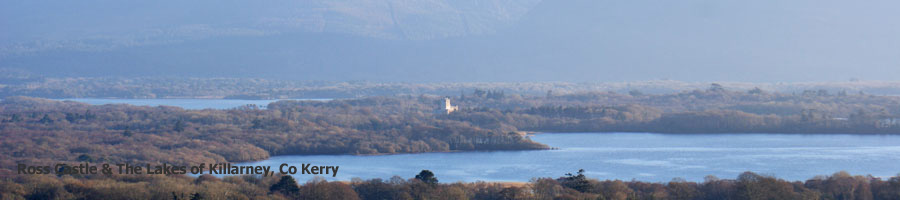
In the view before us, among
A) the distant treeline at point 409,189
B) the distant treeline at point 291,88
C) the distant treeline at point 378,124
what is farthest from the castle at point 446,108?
the distant treeline at point 409,189

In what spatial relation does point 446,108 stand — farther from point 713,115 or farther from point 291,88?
point 291,88

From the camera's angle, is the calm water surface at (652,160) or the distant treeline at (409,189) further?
the calm water surface at (652,160)

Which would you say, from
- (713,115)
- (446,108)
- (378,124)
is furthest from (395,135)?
(713,115)

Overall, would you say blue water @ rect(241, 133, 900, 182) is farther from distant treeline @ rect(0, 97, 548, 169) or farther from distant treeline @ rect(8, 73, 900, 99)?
distant treeline @ rect(8, 73, 900, 99)

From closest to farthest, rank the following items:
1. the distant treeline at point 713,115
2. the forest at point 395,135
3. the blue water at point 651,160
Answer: the forest at point 395,135, the blue water at point 651,160, the distant treeline at point 713,115

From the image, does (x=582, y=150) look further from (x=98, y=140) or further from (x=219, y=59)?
(x=219, y=59)

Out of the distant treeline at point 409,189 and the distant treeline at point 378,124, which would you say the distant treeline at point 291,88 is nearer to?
the distant treeline at point 378,124

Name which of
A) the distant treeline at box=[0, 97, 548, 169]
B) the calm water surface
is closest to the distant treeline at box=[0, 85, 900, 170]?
the distant treeline at box=[0, 97, 548, 169]
